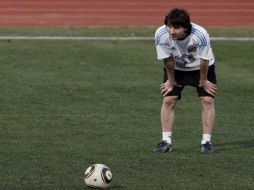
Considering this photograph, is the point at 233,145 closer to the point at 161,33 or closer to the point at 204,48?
the point at 204,48

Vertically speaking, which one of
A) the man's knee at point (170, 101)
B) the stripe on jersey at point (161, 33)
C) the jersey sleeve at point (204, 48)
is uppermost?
the stripe on jersey at point (161, 33)

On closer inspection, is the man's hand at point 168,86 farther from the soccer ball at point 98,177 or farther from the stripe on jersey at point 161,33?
the soccer ball at point 98,177

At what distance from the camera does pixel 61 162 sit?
368 inches

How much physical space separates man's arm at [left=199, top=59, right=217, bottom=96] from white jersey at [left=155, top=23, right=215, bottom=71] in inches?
2.5

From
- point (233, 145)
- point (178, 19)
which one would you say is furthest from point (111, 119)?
point (178, 19)

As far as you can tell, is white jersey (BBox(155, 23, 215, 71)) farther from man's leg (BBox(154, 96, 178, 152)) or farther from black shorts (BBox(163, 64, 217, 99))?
man's leg (BBox(154, 96, 178, 152))

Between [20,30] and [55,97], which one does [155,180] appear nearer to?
[55,97]

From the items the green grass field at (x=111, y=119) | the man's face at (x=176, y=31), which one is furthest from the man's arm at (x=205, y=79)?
the green grass field at (x=111, y=119)

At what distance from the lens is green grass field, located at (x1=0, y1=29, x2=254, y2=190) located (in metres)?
8.80

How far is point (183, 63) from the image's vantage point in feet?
32.8

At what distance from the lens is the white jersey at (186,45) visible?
9.72 m

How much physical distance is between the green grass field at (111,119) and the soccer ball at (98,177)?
12 cm

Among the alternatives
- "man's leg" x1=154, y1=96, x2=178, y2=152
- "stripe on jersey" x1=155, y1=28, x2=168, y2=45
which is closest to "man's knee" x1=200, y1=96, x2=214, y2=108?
"man's leg" x1=154, y1=96, x2=178, y2=152

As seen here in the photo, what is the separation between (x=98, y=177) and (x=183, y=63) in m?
2.29
